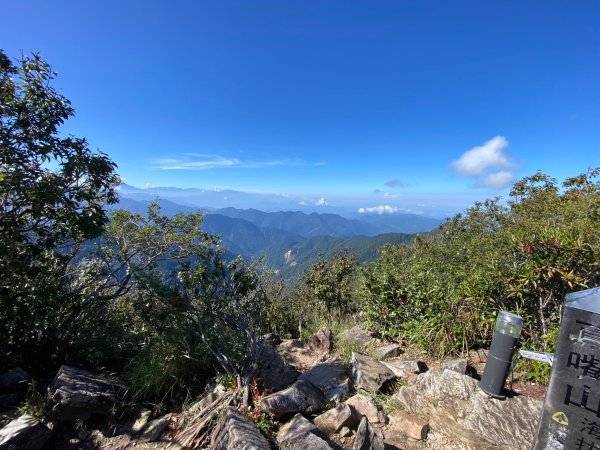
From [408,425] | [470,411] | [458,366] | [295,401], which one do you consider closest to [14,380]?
[295,401]

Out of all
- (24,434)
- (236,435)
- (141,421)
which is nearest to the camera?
(236,435)

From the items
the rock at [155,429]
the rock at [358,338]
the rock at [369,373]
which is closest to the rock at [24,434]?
the rock at [155,429]

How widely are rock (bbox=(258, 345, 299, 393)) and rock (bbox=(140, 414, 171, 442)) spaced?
133cm

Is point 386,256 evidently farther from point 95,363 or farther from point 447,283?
point 95,363

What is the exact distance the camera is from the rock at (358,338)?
6.34 meters

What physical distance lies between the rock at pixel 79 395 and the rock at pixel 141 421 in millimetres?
373

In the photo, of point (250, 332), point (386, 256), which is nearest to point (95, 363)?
point (250, 332)

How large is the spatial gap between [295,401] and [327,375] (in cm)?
128

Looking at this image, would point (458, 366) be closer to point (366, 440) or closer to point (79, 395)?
point (366, 440)

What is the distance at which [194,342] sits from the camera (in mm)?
4812

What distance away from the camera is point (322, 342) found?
709 centimetres

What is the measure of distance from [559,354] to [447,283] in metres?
3.49

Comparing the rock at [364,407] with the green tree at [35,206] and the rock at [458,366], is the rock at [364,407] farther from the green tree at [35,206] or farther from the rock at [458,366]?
the green tree at [35,206]

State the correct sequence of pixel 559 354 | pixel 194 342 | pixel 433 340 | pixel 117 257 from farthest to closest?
pixel 117 257 < pixel 433 340 < pixel 194 342 < pixel 559 354
